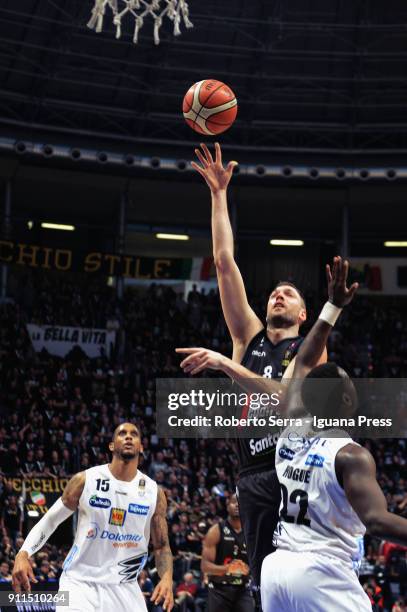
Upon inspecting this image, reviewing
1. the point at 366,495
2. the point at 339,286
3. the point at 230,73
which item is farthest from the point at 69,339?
the point at 366,495

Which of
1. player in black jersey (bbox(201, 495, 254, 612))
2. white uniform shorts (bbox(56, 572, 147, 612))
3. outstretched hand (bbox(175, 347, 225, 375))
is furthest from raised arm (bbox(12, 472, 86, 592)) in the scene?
player in black jersey (bbox(201, 495, 254, 612))

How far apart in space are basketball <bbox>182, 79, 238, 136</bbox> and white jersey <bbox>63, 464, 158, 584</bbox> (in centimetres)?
357

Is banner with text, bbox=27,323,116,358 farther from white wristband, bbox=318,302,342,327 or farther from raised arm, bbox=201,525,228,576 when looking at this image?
white wristband, bbox=318,302,342,327

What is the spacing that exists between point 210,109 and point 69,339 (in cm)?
2166

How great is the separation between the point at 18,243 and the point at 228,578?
19960mm

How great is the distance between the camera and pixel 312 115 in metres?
Result: 33.1

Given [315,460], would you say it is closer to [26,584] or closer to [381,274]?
[26,584]

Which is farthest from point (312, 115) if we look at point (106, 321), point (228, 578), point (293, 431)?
point (293, 431)

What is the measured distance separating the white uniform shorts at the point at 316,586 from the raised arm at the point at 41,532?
3.97 meters

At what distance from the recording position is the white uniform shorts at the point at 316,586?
210 inches

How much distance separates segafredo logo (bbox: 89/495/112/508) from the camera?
31.0 ft

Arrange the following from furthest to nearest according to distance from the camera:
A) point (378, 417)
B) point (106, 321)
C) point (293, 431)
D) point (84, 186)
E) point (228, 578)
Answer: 1. point (84, 186)
2. point (106, 321)
3. point (378, 417)
4. point (228, 578)
5. point (293, 431)

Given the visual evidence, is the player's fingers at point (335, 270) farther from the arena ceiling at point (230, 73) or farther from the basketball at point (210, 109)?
the arena ceiling at point (230, 73)

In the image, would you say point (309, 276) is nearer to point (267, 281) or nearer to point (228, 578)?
point (267, 281)
